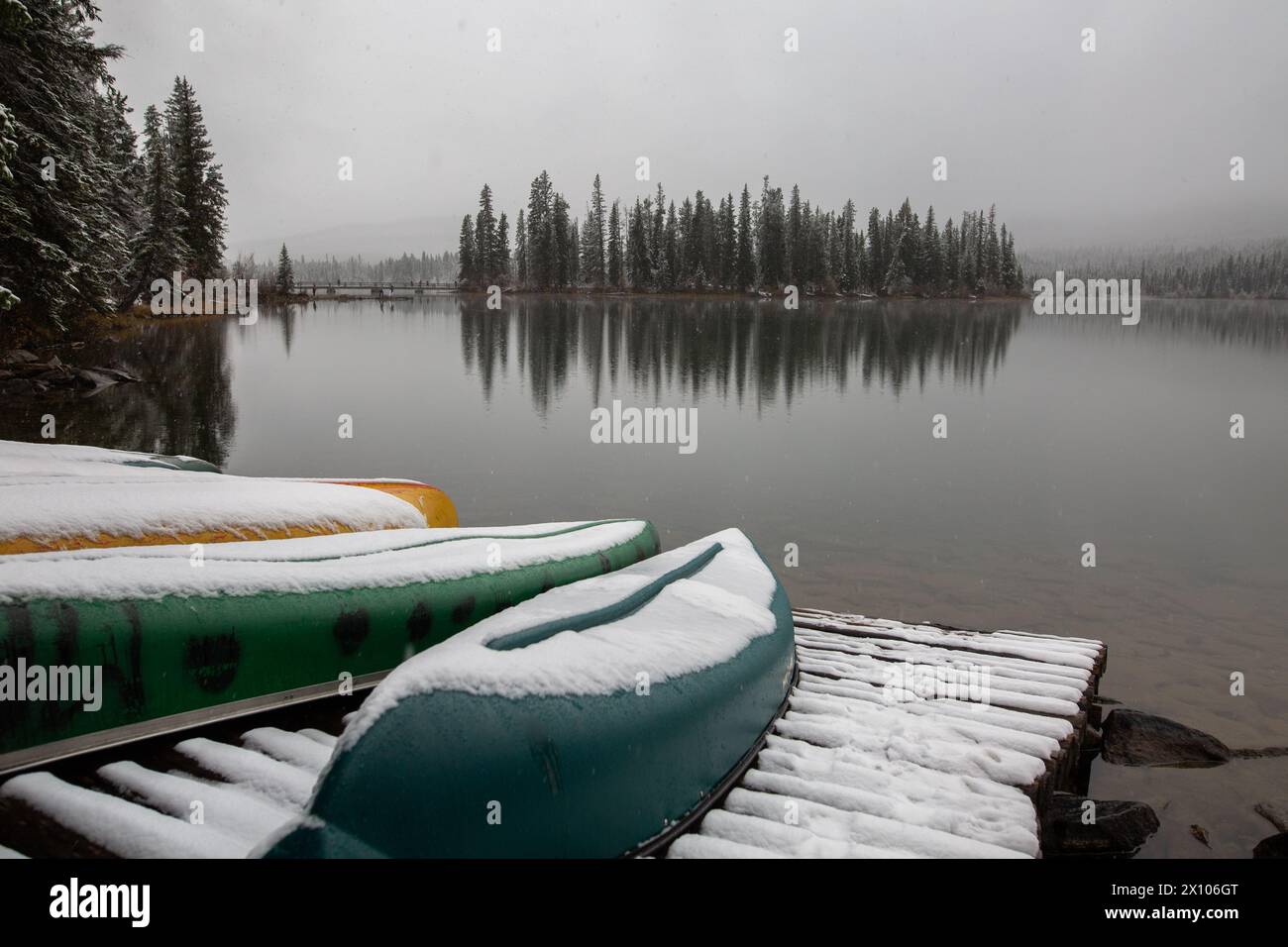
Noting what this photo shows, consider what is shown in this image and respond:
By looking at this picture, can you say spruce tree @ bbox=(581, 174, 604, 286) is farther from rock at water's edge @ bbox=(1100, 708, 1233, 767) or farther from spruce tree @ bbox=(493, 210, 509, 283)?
rock at water's edge @ bbox=(1100, 708, 1233, 767)

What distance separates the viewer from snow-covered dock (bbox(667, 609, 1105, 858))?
3.83m

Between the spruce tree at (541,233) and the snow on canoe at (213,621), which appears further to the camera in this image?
the spruce tree at (541,233)

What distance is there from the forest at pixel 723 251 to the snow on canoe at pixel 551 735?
101m

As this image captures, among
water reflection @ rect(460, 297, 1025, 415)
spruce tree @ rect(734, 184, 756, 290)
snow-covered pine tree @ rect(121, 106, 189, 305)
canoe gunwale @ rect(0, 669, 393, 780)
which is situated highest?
spruce tree @ rect(734, 184, 756, 290)

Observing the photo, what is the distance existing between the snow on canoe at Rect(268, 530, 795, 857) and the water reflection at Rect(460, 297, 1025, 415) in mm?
17795

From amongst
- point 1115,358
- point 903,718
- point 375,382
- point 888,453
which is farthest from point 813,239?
point 903,718

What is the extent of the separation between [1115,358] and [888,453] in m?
28.3

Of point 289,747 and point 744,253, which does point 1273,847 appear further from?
point 744,253

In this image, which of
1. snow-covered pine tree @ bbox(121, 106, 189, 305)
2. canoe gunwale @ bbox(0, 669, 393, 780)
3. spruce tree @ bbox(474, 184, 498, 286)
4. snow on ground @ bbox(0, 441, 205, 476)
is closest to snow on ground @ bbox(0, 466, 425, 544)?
snow on ground @ bbox(0, 441, 205, 476)

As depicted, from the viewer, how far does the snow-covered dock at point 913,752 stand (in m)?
3.83

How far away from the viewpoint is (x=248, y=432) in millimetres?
18625

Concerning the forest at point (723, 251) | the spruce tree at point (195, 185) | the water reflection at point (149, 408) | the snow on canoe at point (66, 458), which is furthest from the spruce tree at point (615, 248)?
the snow on canoe at point (66, 458)

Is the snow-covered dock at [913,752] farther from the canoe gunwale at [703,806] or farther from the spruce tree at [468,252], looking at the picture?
the spruce tree at [468,252]
